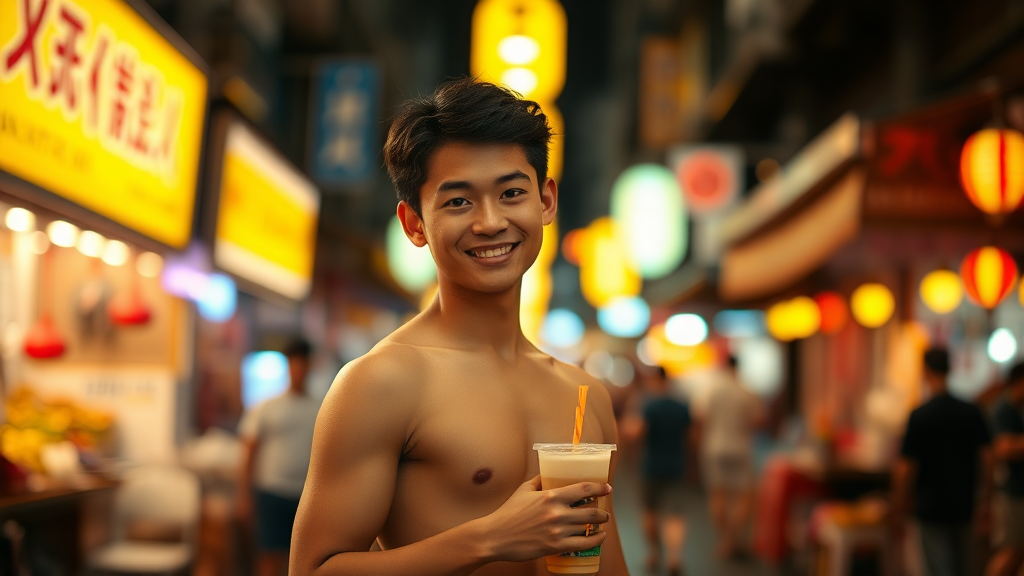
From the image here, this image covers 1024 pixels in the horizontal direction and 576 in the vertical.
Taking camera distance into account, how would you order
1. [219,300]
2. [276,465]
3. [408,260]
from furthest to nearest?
[408,260]
[219,300]
[276,465]

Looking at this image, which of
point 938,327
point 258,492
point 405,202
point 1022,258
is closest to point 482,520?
point 405,202

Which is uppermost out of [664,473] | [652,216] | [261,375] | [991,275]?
[652,216]

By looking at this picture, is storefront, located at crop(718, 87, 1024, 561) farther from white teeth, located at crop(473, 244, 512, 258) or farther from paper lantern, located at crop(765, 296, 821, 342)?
white teeth, located at crop(473, 244, 512, 258)

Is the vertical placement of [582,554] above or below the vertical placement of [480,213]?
below

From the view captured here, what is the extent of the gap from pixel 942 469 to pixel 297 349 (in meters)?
4.77

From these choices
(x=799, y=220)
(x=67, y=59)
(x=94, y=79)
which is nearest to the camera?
(x=67, y=59)

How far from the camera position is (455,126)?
7.25 ft

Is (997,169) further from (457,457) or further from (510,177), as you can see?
(457,457)

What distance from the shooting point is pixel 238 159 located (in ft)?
18.3

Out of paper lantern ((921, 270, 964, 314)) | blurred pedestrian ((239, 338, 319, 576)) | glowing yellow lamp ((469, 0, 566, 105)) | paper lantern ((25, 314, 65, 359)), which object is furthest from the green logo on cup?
glowing yellow lamp ((469, 0, 566, 105))

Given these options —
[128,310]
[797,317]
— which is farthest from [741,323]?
[128,310]

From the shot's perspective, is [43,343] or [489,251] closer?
[489,251]

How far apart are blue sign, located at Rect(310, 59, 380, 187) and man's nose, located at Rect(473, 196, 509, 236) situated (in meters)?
11.8

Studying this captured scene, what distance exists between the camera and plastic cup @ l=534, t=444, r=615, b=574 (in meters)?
1.92
